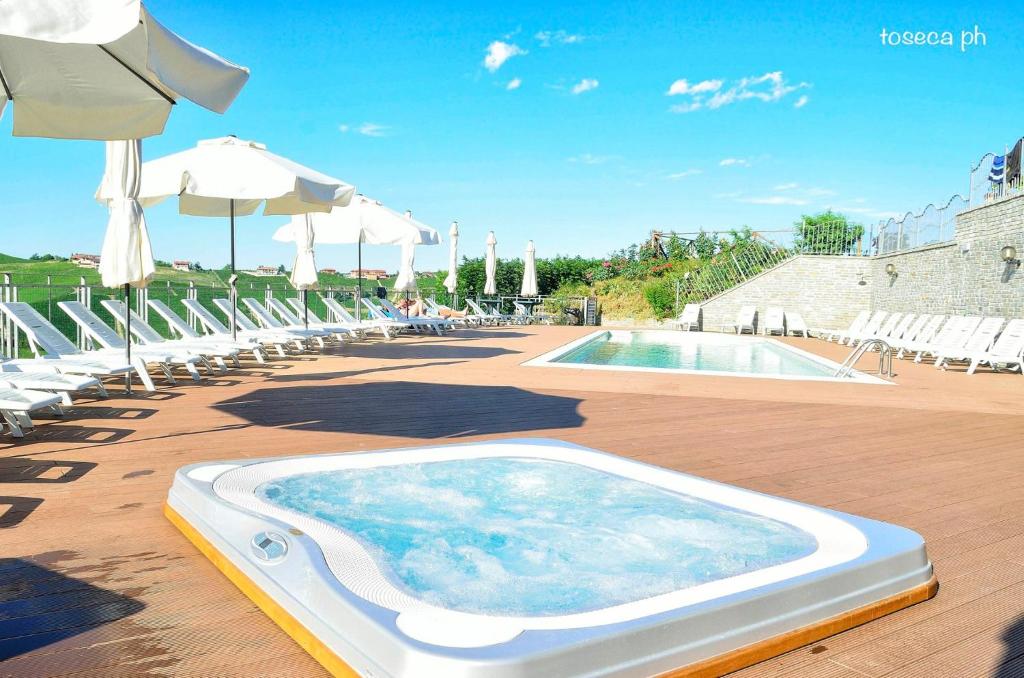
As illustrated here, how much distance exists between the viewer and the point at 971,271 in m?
13.6

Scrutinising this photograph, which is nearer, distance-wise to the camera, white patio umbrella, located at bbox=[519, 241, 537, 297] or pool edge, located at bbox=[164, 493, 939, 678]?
pool edge, located at bbox=[164, 493, 939, 678]

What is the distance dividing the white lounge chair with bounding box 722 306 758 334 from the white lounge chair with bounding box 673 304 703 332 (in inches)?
43.1

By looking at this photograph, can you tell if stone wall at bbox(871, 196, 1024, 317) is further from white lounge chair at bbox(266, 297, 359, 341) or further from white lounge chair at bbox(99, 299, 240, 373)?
white lounge chair at bbox(99, 299, 240, 373)

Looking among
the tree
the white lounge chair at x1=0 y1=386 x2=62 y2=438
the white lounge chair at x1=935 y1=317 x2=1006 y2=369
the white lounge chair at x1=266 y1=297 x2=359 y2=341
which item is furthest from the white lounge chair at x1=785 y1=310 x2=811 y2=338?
the white lounge chair at x1=0 y1=386 x2=62 y2=438

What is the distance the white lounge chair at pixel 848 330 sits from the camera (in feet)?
54.0

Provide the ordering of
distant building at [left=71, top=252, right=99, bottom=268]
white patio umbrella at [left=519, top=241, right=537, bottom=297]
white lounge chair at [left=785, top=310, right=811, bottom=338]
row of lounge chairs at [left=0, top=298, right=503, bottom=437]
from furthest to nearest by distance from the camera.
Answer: distant building at [left=71, top=252, right=99, bottom=268]
white patio umbrella at [left=519, top=241, right=537, bottom=297]
white lounge chair at [left=785, top=310, right=811, bottom=338]
row of lounge chairs at [left=0, top=298, right=503, bottom=437]

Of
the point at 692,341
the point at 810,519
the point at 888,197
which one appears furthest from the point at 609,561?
the point at 888,197

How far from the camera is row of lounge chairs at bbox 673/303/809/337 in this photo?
19.8m

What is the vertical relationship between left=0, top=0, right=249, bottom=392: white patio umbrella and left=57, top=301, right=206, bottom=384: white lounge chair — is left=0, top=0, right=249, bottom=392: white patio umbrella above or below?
above

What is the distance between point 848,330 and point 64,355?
1666 cm

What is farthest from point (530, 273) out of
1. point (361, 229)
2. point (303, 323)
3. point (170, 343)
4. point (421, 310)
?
point (170, 343)

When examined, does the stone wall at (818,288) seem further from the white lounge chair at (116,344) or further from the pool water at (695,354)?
the white lounge chair at (116,344)

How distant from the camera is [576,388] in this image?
770cm

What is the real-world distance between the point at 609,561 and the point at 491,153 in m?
27.8
